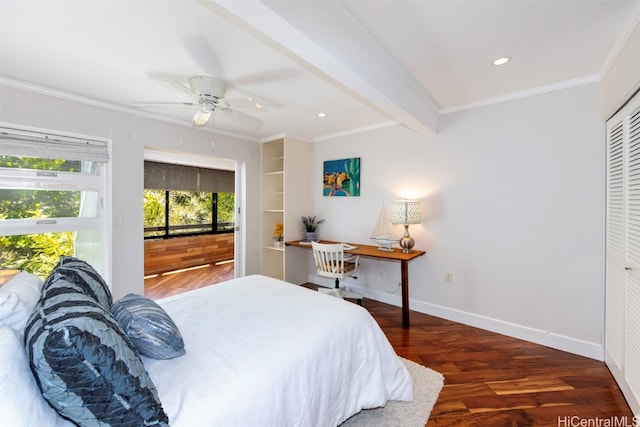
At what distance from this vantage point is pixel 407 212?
2.99 m

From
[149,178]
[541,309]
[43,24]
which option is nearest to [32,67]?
[43,24]

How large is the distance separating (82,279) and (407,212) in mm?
2763

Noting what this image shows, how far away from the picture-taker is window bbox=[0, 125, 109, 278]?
7.61ft

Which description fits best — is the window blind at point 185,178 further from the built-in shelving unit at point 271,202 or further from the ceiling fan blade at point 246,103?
the ceiling fan blade at point 246,103

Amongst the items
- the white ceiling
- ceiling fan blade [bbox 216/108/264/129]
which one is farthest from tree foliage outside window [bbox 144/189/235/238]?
ceiling fan blade [bbox 216/108/264/129]

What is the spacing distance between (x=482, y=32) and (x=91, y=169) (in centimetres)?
366

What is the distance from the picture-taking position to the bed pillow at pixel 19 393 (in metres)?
0.68

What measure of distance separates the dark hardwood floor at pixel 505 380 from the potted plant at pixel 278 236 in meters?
1.96

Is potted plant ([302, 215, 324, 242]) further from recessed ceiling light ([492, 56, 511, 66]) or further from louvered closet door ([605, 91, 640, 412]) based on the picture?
louvered closet door ([605, 91, 640, 412])

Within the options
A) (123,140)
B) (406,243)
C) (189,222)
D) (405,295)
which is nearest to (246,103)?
(123,140)

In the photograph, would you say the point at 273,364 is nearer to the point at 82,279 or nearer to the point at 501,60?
the point at 82,279

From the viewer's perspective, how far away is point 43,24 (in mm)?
1581

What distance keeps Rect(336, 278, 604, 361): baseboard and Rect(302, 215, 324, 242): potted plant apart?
4.14 ft

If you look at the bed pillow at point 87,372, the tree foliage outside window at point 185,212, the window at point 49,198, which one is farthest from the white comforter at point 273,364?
the tree foliage outside window at point 185,212
